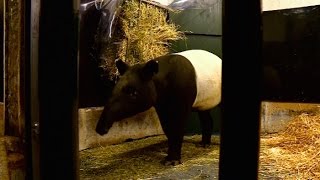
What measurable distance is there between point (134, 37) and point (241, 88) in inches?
152

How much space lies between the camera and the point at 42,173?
36.4 inches

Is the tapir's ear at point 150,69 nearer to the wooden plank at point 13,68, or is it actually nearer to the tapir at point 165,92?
the tapir at point 165,92

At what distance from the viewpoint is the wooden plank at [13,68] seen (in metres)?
1.67

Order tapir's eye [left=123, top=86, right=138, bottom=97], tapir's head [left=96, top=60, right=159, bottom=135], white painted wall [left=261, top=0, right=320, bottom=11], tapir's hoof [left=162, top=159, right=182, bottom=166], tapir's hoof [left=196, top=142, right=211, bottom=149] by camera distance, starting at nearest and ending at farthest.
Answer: tapir's head [left=96, top=60, right=159, bottom=135] < tapir's eye [left=123, top=86, right=138, bottom=97] < tapir's hoof [left=162, top=159, right=182, bottom=166] < tapir's hoof [left=196, top=142, right=211, bottom=149] < white painted wall [left=261, top=0, right=320, bottom=11]

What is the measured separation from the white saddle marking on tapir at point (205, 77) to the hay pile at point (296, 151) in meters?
0.93

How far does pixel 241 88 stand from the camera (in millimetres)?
747

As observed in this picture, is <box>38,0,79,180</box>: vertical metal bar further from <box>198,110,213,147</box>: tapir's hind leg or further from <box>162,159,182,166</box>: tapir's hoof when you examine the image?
<box>198,110,213,147</box>: tapir's hind leg

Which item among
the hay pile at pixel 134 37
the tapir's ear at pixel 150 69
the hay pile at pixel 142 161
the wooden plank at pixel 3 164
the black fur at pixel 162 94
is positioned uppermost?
the hay pile at pixel 134 37

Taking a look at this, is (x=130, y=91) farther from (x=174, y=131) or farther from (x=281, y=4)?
(x=281, y=4)

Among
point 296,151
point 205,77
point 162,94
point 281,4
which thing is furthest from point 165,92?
point 281,4

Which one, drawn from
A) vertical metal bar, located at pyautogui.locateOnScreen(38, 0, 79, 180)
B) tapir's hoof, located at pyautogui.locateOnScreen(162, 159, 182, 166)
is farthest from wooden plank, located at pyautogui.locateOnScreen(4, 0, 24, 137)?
tapir's hoof, located at pyautogui.locateOnScreen(162, 159, 182, 166)

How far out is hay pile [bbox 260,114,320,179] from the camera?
3.43 meters

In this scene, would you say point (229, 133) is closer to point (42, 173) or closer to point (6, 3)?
point (42, 173)

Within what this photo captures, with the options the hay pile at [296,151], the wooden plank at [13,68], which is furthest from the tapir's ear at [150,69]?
the wooden plank at [13,68]
